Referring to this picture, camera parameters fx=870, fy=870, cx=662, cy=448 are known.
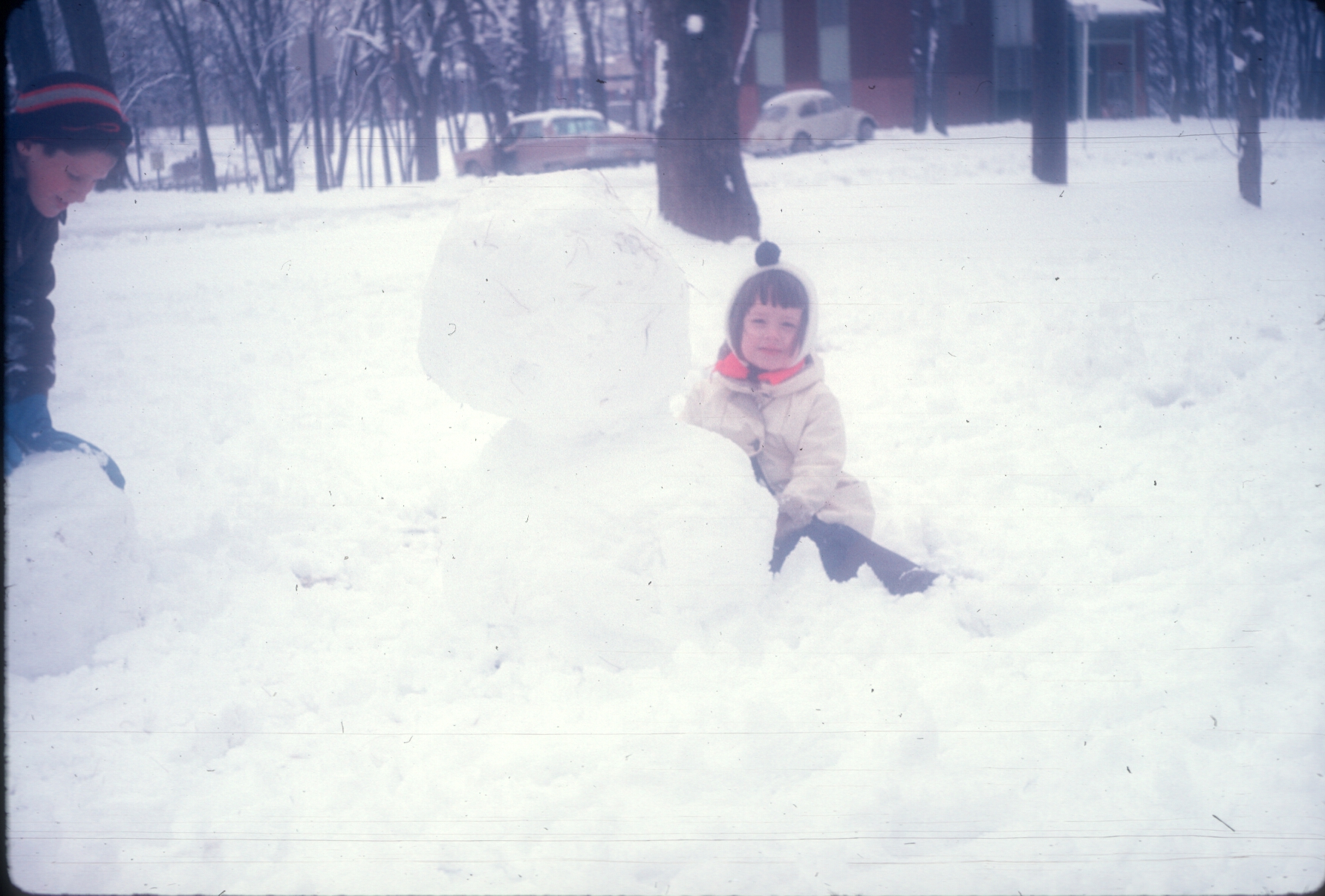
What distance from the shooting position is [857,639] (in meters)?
1.79

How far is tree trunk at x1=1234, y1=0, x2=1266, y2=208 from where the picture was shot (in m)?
3.44

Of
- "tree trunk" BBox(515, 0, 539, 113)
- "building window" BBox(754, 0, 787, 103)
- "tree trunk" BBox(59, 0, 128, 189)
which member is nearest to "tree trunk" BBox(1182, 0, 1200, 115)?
"building window" BBox(754, 0, 787, 103)

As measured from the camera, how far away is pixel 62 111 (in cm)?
172

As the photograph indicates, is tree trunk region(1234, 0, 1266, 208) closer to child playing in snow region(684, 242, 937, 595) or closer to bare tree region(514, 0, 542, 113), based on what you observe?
child playing in snow region(684, 242, 937, 595)

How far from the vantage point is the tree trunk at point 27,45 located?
1737 mm

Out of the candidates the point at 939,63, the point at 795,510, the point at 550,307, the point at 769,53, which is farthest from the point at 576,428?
the point at 769,53

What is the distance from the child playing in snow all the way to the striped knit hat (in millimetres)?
1382

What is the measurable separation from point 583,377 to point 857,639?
0.77 metres

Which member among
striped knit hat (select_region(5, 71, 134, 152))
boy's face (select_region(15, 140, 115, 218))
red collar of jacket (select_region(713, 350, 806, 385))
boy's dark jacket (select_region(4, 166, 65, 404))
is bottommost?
red collar of jacket (select_region(713, 350, 806, 385))

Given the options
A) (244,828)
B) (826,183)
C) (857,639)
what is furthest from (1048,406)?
(244,828)

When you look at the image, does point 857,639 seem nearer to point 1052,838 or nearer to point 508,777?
point 1052,838

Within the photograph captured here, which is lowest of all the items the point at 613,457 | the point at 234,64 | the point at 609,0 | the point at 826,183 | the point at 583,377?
the point at 613,457

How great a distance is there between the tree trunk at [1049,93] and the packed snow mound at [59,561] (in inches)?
121

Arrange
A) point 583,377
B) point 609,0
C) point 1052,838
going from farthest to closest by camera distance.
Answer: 1. point 609,0
2. point 583,377
3. point 1052,838
